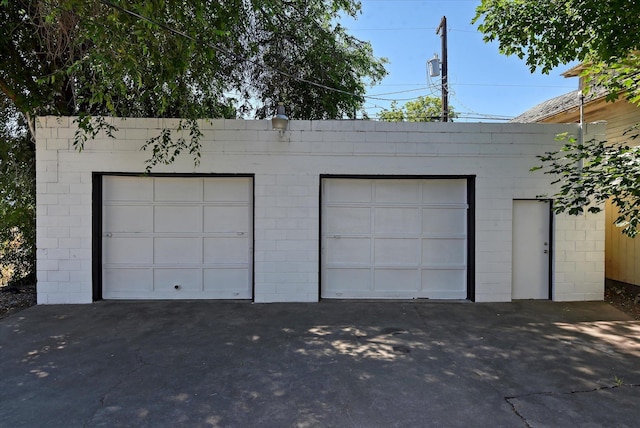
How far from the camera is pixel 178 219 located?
6.01 metres

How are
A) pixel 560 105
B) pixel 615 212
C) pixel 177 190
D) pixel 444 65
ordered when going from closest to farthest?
pixel 177 190 → pixel 615 212 → pixel 560 105 → pixel 444 65

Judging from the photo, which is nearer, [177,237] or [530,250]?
[177,237]

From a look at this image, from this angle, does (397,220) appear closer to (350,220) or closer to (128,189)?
(350,220)

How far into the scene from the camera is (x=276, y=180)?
5.87 meters

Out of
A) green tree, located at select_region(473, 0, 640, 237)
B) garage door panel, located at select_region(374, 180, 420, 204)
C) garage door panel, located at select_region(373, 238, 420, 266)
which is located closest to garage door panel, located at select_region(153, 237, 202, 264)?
garage door panel, located at select_region(373, 238, 420, 266)

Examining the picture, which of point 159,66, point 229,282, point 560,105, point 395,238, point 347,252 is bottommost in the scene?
point 229,282

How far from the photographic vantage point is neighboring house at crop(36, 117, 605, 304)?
5750 millimetres

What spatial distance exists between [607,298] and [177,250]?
748 centimetres

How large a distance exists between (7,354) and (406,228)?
5.51m

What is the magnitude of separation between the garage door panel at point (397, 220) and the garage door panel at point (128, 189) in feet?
12.7

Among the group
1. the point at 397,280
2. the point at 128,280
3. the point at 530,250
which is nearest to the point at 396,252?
the point at 397,280

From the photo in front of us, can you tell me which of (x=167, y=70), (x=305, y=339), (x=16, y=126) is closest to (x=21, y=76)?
(x=16, y=126)

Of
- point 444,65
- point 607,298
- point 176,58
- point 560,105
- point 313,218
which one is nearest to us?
point 176,58

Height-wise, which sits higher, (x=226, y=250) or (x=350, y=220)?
(x=350, y=220)
